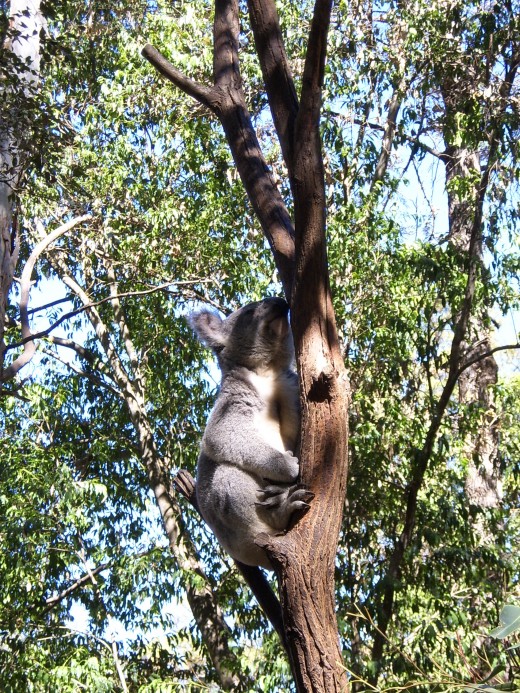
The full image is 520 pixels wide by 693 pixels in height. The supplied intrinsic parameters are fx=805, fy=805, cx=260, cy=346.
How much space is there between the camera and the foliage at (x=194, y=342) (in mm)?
5848

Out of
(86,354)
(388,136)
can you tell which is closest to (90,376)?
(86,354)

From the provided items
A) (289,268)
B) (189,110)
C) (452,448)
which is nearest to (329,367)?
(289,268)

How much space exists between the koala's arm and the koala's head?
303 mm

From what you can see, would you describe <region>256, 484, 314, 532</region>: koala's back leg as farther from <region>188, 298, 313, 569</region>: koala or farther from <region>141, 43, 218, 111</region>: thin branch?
<region>141, 43, 218, 111</region>: thin branch

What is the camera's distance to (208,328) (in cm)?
418

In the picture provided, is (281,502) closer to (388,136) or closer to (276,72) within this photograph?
Result: (276,72)

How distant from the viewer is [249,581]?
3.44 meters

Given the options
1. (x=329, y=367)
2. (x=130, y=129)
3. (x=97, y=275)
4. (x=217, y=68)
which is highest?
(x=130, y=129)

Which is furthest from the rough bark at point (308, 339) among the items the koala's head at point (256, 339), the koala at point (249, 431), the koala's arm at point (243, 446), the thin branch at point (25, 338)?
the thin branch at point (25, 338)

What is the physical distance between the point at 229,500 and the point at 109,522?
4.54 metres

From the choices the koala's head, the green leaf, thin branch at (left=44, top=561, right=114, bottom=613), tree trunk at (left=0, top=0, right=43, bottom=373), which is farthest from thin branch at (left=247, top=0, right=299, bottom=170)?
thin branch at (left=44, top=561, right=114, bottom=613)

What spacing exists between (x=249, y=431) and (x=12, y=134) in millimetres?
2420

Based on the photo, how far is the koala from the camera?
11.0 ft

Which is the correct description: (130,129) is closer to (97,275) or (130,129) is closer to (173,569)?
(97,275)
